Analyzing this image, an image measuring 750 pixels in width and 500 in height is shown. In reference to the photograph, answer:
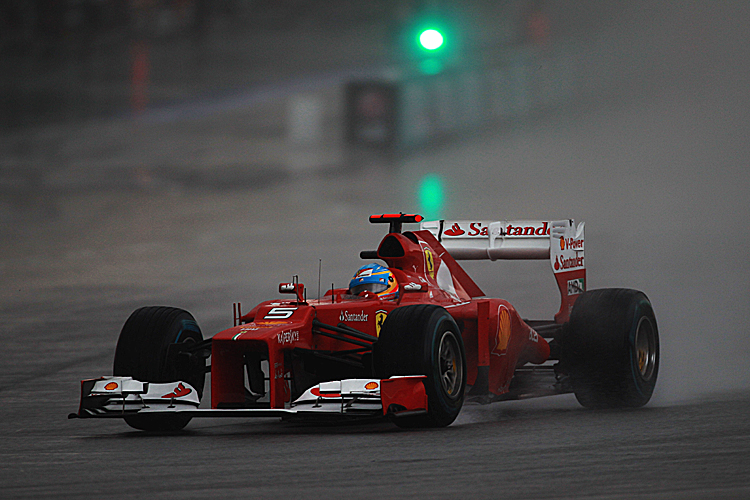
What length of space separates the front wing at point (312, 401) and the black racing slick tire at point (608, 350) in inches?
148

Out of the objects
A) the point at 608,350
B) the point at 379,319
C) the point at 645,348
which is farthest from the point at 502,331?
the point at 645,348

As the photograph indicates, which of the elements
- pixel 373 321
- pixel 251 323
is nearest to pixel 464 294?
pixel 373 321

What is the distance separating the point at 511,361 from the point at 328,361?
2.48 meters

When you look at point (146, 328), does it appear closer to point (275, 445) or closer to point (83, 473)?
point (275, 445)

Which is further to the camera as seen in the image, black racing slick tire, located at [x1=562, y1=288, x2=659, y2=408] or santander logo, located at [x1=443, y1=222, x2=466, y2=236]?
santander logo, located at [x1=443, y1=222, x2=466, y2=236]

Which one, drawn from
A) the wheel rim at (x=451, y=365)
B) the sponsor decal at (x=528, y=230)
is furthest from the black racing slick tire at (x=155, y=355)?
the sponsor decal at (x=528, y=230)

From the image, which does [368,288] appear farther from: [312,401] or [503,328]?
[312,401]

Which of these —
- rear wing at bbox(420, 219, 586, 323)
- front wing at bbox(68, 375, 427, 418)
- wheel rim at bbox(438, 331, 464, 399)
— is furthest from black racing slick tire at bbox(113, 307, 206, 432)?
rear wing at bbox(420, 219, 586, 323)

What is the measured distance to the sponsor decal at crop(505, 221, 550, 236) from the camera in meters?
14.0

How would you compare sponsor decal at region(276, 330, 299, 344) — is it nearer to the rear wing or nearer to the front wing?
the front wing

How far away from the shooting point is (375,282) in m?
11.5

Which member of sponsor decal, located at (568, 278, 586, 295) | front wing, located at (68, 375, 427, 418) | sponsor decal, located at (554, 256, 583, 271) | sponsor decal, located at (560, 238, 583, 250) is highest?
sponsor decal, located at (560, 238, 583, 250)

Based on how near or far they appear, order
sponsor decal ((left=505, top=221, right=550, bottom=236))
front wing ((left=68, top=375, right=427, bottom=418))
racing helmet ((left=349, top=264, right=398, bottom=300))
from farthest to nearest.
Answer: sponsor decal ((left=505, top=221, right=550, bottom=236)) < racing helmet ((left=349, top=264, right=398, bottom=300)) < front wing ((left=68, top=375, right=427, bottom=418))

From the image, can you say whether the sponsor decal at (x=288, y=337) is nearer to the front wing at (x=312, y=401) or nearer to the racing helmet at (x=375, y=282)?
the front wing at (x=312, y=401)
